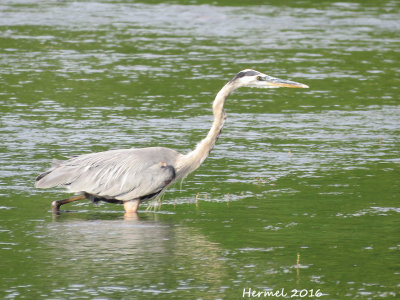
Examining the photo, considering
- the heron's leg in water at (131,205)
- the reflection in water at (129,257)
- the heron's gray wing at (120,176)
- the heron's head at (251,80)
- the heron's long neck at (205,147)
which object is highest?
the heron's head at (251,80)

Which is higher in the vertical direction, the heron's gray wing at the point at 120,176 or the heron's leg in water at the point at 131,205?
the heron's gray wing at the point at 120,176

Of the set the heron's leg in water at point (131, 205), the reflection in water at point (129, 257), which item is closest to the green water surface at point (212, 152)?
the reflection in water at point (129, 257)

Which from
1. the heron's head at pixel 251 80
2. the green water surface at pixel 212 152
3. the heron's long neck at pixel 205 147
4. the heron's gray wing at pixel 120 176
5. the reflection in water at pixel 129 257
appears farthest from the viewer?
the heron's head at pixel 251 80

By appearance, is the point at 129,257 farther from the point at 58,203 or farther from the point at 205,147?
the point at 205,147

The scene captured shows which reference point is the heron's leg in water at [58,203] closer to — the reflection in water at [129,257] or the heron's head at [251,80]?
the reflection in water at [129,257]

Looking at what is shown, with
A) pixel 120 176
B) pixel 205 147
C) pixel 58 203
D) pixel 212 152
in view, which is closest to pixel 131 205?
pixel 120 176

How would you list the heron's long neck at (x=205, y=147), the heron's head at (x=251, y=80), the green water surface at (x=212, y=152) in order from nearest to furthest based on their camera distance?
the green water surface at (x=212, y=152) < the heron's long neck at (x=205, y=147) < the heron's head at (x=251, y=80)

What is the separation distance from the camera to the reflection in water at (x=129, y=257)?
779 centimetres

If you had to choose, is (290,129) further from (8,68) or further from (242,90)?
(8,68)

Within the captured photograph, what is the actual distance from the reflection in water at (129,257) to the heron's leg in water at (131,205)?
0.18 m

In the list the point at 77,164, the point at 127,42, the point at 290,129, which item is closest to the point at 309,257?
the point at 77,164

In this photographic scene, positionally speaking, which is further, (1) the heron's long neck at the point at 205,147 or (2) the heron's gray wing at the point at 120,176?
(1) the heron's long neck at the point at 205,147

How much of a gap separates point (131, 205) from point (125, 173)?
30cm

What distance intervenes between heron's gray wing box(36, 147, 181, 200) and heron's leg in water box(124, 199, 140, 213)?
7cm
